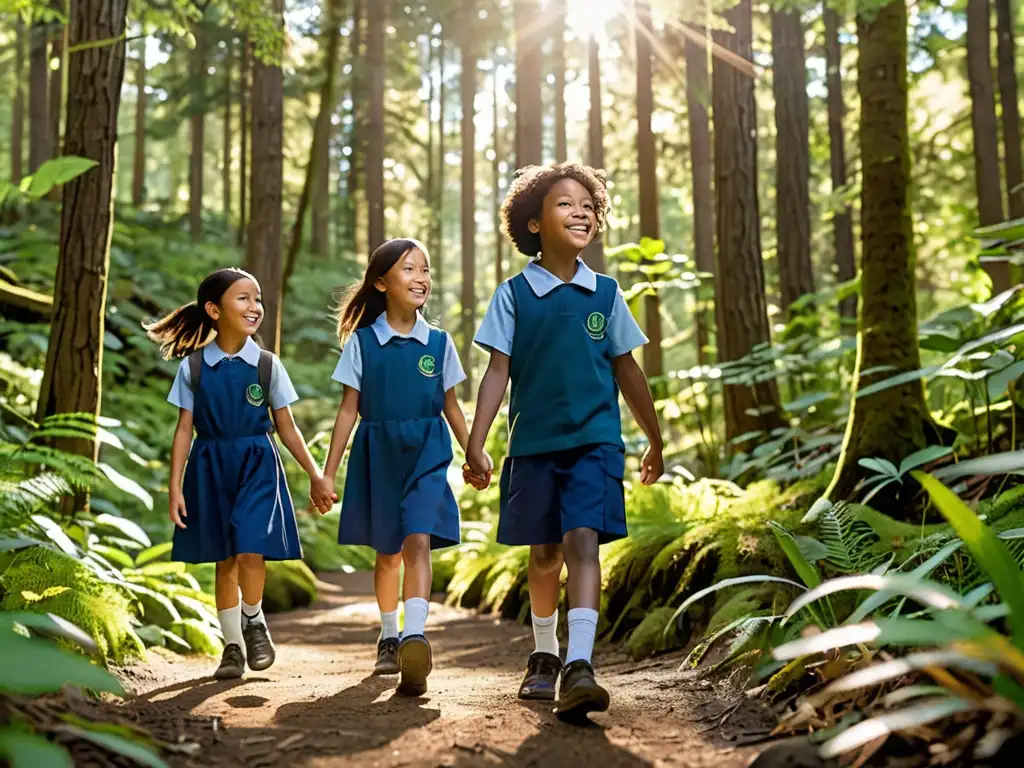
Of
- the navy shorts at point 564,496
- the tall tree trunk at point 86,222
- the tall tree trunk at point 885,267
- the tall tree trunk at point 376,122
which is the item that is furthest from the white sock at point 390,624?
the tall tree trunk at point 376,122

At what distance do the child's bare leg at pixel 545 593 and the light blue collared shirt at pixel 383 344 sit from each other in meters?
1.06

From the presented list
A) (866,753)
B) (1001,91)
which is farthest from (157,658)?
(1001,91)

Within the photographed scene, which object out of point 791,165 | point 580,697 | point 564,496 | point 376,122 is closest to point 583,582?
point 564,496

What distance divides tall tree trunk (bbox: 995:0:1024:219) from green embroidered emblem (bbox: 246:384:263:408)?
13.3 metres

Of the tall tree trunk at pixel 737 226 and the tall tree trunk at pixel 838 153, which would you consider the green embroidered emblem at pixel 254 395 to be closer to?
Answer: the tall tree trunk at pixel 737 226

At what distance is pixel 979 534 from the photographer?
2598 mm

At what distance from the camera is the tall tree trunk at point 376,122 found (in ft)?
65.8

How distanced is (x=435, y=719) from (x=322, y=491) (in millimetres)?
1576

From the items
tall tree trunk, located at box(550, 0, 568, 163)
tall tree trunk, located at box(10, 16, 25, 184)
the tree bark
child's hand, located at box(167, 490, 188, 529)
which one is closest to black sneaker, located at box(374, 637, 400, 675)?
child's hand, located at box(167, 490, 188, 529)

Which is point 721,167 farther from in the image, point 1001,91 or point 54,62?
point 1001,91

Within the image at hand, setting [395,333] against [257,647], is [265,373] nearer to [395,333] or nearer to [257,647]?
[395,333]

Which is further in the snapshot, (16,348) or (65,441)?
(16,348)

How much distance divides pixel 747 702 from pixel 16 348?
10.6m

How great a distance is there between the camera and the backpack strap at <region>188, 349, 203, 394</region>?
17.3ft
